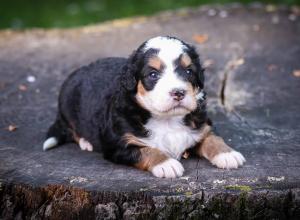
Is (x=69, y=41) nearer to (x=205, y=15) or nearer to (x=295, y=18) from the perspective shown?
(x=205, y=15)

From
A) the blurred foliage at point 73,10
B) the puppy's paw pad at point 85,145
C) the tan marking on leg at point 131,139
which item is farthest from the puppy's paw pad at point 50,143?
the blurred foliage at point 73,10

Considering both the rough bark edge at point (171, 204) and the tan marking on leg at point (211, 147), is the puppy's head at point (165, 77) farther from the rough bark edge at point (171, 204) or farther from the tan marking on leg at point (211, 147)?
the rough bark edge at point (171, 204)

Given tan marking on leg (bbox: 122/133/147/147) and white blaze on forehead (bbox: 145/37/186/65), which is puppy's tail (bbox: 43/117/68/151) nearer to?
tan marking on leg (bbox: 122/133/147/147)

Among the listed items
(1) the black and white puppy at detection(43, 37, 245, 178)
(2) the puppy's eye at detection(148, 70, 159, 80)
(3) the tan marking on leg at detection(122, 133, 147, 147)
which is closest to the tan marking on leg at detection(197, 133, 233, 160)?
(1) the black and white puppy at detection(43, 37, 245, 178)

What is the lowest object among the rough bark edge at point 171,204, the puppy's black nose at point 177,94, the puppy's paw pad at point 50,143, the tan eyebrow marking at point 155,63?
the rough bark edge at point 171,204

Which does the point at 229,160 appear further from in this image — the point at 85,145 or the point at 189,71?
the point at 85,145

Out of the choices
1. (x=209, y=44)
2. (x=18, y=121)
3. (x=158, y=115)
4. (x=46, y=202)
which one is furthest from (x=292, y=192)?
(x=209, y=44)

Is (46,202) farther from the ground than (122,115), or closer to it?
closer to it
